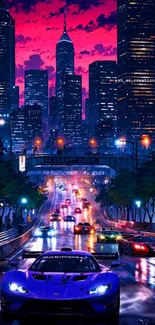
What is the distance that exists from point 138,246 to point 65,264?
23009mm

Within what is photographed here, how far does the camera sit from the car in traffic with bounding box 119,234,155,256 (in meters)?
35.6

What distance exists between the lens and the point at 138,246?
118ft

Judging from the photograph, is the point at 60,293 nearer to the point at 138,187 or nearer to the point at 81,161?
the point at 138,187

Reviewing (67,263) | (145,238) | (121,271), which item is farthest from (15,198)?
(67,263)

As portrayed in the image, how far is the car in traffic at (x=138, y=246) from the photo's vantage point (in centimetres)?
3559

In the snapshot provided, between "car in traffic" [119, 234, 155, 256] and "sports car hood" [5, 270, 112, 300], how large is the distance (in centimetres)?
2315

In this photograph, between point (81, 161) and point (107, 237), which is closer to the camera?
point (107, 237)

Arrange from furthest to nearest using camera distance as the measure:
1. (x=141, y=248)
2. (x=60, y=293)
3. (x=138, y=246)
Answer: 1. (x=138, y=246)
2. (x=141, y=248)
3. (x=60, y=293)

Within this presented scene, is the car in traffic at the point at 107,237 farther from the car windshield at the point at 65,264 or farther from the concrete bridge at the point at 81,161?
the concrete bridge at the point at 81,161

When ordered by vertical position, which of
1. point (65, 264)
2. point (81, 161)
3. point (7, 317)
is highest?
point (81, 161)

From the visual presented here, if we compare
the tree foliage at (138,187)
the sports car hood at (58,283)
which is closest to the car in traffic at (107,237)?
the tree foliage at (138,187)

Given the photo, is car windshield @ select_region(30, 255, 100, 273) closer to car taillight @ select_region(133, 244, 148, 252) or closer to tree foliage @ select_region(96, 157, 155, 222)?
car taillight @ select_region(133, 244, 148, 252)

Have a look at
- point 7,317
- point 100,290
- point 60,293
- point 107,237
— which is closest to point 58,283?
point 60,293

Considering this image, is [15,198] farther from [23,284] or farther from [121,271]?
[23,284]
